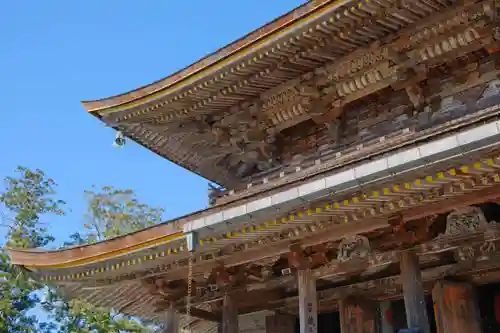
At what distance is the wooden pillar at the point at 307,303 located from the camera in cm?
766

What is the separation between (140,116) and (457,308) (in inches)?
285

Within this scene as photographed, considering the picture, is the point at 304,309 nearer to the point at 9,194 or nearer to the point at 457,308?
the point at 457,308

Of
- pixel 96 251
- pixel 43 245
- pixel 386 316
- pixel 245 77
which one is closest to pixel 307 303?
pixel 386 316

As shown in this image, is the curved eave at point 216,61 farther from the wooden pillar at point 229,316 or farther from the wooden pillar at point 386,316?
the wooden pillar at point 386,316

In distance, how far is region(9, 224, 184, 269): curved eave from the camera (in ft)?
Result: 26.7

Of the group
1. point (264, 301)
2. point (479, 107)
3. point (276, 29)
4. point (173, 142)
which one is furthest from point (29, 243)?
point (479, 107)

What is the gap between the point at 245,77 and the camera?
10188mm

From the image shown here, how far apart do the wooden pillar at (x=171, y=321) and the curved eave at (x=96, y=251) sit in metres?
1.82

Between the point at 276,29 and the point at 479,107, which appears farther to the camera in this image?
the point at 276,29

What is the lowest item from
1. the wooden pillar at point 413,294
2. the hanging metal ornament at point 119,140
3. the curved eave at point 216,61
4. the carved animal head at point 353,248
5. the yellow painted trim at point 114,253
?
the wooden pillar at point 413,294

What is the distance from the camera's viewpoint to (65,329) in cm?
2506

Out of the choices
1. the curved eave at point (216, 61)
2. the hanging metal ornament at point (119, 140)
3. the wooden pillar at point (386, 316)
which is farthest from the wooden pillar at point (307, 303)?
the hanging metal ornament at point (119, 140)

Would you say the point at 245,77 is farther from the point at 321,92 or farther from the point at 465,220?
the point at 465,220

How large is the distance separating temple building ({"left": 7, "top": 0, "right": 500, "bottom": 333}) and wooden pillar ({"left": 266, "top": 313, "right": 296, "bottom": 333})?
0.10 ft
